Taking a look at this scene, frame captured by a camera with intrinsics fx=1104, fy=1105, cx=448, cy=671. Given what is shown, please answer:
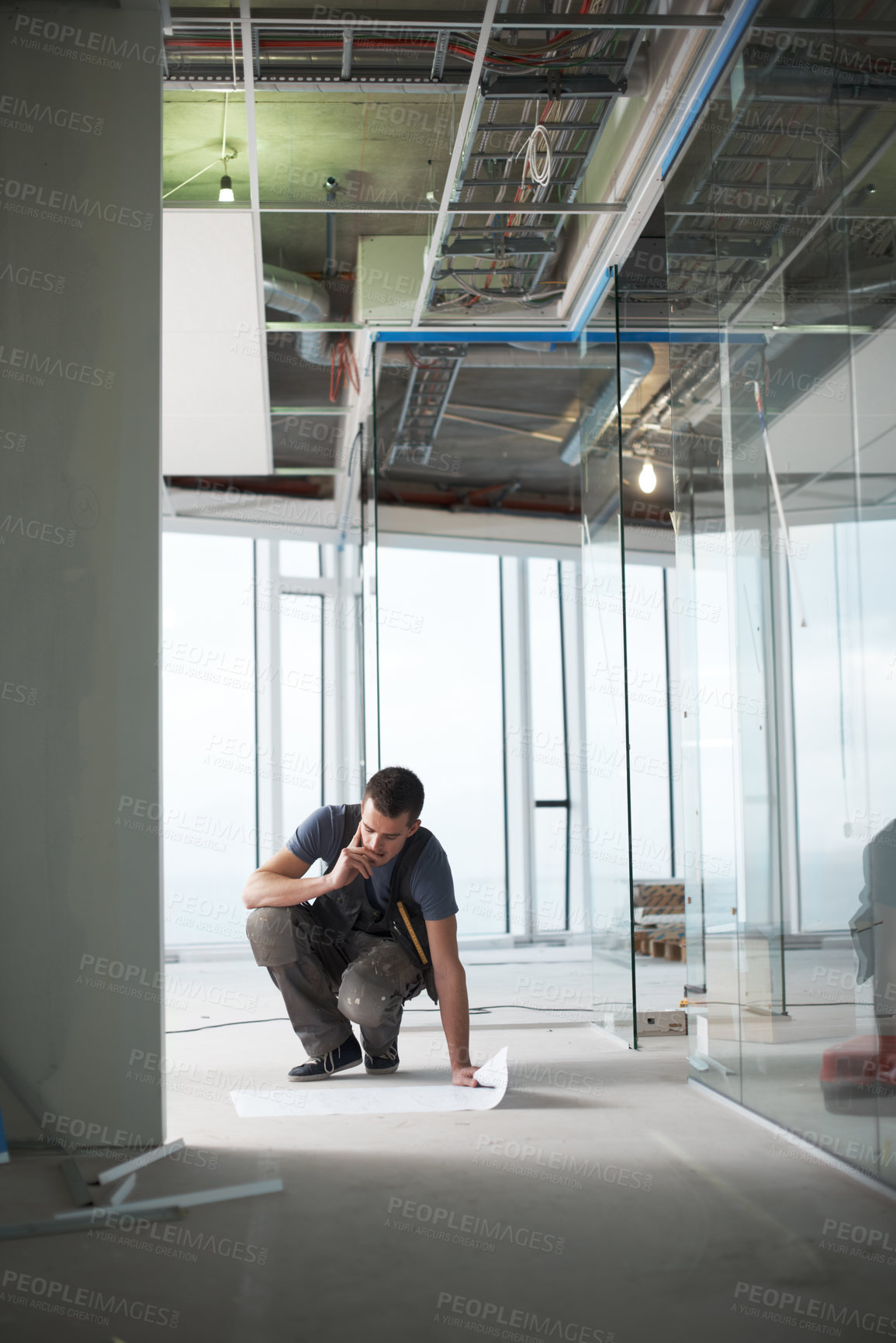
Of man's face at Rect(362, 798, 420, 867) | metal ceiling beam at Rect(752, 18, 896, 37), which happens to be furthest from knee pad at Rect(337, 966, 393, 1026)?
metal ceiling beam at Rect(752, 18, 896, 37)

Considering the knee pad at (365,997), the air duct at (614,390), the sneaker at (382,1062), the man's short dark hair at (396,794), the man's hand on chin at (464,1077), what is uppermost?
the air duct at (614,390)

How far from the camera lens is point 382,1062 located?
3.27 meters

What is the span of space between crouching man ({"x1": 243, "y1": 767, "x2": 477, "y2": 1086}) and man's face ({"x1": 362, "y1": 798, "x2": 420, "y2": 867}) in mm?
35

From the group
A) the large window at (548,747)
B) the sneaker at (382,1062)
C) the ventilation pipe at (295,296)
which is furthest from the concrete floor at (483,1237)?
the large window at (548,747)

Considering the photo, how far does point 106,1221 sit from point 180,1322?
447 mm

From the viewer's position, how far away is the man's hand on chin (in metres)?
2.96

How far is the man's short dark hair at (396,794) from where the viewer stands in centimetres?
291

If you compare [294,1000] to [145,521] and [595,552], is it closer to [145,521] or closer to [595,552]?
[145,521]

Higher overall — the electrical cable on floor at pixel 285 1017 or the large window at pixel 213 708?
the large window at pixel 213 708

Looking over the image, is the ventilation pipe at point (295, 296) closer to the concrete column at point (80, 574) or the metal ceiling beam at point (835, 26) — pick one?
the concrete column at point (80, 574)

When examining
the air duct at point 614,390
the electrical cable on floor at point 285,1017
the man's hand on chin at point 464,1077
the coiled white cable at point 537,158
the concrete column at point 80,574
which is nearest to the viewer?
the concrete column at point 80,574

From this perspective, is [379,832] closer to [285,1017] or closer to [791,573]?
[791,573]

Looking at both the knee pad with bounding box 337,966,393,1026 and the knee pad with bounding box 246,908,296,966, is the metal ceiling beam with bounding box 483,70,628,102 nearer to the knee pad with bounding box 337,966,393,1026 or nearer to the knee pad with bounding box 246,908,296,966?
the knee pad with bounding box 246,908,296,966

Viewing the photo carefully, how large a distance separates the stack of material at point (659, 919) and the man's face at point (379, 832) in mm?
3923
